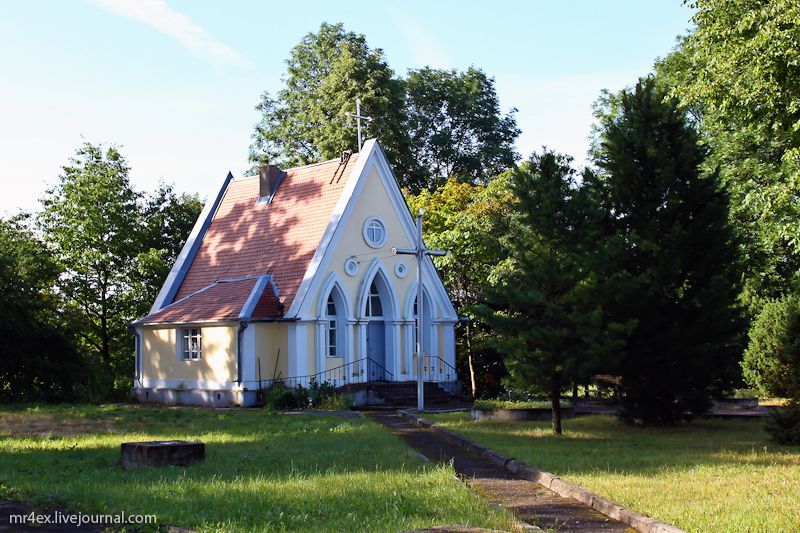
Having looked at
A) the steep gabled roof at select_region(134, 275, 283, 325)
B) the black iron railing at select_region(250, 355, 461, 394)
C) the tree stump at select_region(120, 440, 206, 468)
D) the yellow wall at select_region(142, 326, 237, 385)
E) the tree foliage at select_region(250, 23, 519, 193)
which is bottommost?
the tree stump at select_region(120, 440, 206, 468)

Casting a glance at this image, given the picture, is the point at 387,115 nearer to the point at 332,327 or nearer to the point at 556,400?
the point at 332,327

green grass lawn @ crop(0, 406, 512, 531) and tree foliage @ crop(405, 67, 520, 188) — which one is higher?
tree foliage @ crop(405, 67, 520, 188)

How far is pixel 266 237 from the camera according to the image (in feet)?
99.0

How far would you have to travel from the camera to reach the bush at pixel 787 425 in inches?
531

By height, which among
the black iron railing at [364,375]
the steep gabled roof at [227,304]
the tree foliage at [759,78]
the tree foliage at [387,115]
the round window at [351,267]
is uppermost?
the tree foliage at [387,115]

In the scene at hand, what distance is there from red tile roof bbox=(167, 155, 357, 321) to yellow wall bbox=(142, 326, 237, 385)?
27.9 inches

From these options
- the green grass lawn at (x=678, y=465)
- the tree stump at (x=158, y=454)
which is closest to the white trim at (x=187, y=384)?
the green grass lawn at (x=678, y=465)

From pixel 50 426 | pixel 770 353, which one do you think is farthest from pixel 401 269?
pixel 50 426

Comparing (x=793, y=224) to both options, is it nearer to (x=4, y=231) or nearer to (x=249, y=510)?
(x=249, y=510)

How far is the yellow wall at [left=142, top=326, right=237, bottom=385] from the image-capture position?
2675 centimetres

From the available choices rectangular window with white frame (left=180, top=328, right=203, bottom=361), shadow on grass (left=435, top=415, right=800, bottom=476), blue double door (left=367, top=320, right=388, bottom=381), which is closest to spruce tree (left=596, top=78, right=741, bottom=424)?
shadow on grass (left=435, top=415, right=800, bottom=476)

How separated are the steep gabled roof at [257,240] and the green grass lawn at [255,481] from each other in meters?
10.4

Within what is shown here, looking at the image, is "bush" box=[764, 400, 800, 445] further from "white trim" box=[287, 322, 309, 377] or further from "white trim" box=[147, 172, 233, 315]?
"white trim" box=[147, 172, 233, 315]

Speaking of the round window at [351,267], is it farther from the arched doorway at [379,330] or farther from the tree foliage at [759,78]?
the tree foliage at [759,78]
